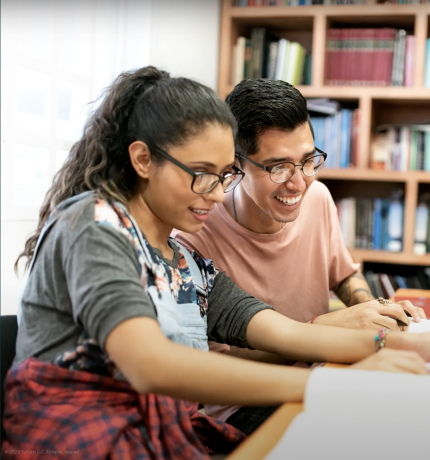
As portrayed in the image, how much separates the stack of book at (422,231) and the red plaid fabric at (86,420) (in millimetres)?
2327

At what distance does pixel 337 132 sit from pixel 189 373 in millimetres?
2447

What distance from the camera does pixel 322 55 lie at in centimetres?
303

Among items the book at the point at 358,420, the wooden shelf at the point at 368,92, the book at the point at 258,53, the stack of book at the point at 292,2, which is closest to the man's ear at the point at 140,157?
the book at the point at 358,420

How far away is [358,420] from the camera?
74cm

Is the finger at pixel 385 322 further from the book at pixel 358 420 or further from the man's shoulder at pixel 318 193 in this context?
the man's shoulder at pixel 318 193

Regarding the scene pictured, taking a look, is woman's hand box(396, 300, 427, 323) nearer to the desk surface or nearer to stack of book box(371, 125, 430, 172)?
the desk surface

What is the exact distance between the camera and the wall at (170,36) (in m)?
2.83

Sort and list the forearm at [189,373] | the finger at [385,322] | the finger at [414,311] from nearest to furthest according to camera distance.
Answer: the forearm at [189,373], the finger at [385,322], the finger at [414,311]

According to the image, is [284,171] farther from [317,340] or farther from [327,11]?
[327,11]

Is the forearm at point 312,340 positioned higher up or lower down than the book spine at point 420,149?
lower down

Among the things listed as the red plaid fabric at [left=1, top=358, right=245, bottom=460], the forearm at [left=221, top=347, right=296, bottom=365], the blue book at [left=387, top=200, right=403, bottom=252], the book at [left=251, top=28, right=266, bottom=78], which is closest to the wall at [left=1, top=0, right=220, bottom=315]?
the book at [left=251, top=28, right=266, bottom=78]

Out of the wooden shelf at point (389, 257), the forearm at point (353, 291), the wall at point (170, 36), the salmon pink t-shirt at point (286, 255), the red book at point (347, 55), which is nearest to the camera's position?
the salmon pink t-shirt at point (286, 255)

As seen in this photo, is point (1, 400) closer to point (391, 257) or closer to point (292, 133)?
point (292, 133)

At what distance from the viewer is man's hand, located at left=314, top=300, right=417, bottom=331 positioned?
1248mm
